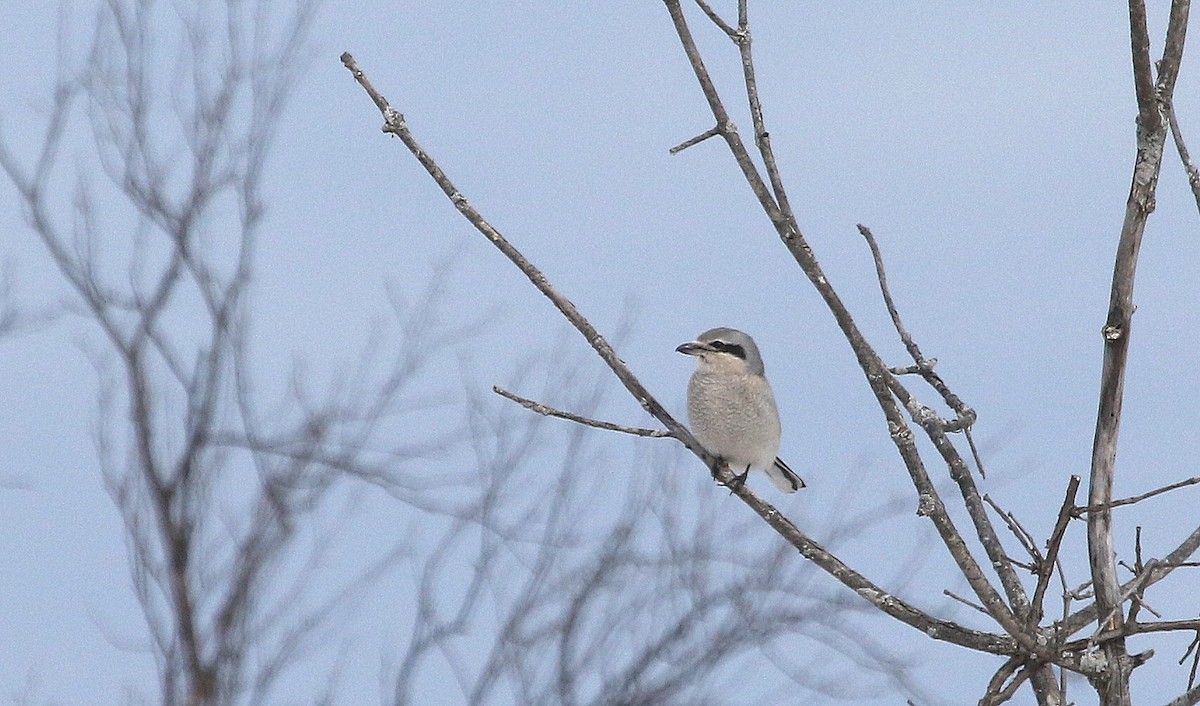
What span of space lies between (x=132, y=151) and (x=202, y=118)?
411 millimetres

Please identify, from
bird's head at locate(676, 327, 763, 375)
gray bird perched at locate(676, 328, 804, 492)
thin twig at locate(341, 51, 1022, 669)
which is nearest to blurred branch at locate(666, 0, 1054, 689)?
thin twig at locate(341, 51, 1022, 669)

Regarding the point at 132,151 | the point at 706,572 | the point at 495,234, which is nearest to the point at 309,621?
the point at 706,572

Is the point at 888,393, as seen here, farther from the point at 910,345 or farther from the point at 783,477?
the point at 783,477

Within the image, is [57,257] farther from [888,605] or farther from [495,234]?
[888,605]

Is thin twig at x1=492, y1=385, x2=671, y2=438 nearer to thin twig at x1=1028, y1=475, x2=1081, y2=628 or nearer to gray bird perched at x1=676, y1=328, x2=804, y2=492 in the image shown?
thin twig at x1=1028, y1=475, x2=1081, y2=628

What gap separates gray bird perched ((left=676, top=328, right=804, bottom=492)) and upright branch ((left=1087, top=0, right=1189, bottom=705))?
8.90ft

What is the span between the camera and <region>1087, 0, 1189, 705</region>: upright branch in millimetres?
1616

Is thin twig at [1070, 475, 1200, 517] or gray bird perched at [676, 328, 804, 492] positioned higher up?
gray bird perched at [676, 328, 804, 492]

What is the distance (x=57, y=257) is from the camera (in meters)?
6.91

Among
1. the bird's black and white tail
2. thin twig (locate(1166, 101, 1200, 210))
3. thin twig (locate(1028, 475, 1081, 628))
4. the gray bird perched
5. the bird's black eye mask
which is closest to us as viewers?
thin twig (locate(1028, 475, 1081, 628))

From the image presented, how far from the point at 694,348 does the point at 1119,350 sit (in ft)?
9.45

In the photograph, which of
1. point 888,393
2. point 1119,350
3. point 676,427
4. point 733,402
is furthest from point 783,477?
point 1119,350

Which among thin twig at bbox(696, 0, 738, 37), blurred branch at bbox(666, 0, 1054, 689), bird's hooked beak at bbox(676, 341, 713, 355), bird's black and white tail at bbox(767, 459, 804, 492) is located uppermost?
bird's hooked beak at bbox(676, 341, 713, 355)

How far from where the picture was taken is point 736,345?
4.52 m
